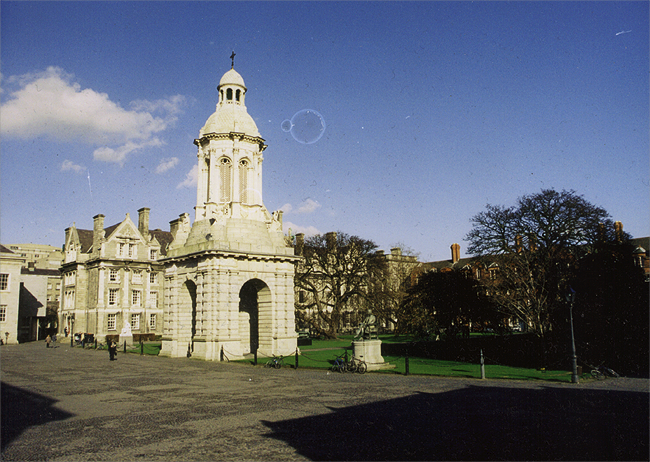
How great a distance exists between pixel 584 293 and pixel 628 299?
7.44 ft

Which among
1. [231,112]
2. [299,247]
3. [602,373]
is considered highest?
[231,112]

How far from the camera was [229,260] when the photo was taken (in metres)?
30.3

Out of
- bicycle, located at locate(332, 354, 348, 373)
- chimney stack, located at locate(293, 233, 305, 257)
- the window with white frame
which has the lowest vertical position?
bicycle, located at locate(332, 354, 348, 373)

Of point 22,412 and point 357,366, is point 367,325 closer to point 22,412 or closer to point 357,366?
point 357,366

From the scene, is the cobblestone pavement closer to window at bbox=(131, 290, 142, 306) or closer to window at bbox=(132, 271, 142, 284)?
window at bbox=(131, 290, 142, 306)

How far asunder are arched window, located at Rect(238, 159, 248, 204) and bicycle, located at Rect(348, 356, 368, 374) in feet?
48.7

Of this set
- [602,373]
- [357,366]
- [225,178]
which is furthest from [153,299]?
[602,373]

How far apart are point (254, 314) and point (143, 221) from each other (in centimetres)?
3496

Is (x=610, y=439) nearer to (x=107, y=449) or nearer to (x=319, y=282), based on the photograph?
(x=107, y=449)

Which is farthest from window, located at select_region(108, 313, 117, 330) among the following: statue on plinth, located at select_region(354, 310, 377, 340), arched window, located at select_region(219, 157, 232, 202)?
statue on plinth, located at select_region(354, 310, 377, 340)

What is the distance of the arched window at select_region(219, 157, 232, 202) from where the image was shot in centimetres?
3325

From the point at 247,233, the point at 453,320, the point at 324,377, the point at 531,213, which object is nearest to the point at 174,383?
the point at 324,377

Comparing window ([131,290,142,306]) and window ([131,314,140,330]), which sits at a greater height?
window ([131,290,142,306])

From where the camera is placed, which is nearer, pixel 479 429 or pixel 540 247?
pixel 479 429
